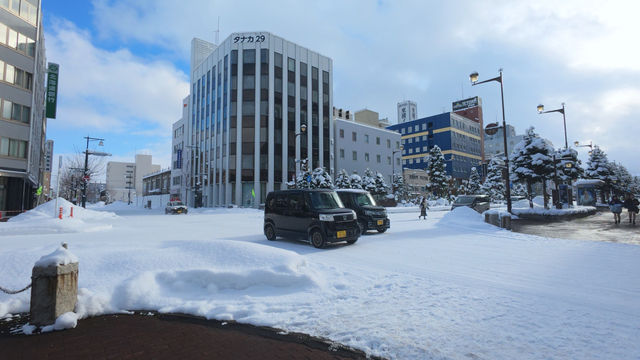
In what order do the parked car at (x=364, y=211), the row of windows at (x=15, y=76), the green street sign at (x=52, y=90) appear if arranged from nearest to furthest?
the parked car at (x=364, y=211) → the row of windows at (x=15, y=76) → the green street sign at (x=52, y=90)

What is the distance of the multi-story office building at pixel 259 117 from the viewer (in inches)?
1780

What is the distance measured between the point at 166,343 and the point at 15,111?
3188 cm

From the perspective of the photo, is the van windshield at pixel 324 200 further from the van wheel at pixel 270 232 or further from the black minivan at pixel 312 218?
the van wheel at pixel 270 232

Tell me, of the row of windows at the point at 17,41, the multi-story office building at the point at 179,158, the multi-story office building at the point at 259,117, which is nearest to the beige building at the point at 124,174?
the multi-story office building at the point at 179,158

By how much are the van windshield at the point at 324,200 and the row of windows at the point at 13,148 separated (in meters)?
27.6

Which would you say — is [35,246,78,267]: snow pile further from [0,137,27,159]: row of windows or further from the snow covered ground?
[0,137,27,159]: row of windows

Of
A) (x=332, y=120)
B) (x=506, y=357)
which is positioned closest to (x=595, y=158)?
(x=332, y=120)

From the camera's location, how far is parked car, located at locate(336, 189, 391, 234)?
12773 millimetres

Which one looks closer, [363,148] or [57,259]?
[57,259]

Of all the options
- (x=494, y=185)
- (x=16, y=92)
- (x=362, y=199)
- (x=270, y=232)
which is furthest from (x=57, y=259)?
(x=494, y=185)

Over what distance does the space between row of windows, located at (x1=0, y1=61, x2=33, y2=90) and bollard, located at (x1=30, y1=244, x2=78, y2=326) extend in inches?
1173

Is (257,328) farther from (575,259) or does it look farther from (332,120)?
(332,120)

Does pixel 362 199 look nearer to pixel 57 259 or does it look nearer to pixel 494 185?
pixel 57 259

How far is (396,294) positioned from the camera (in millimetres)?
5059
